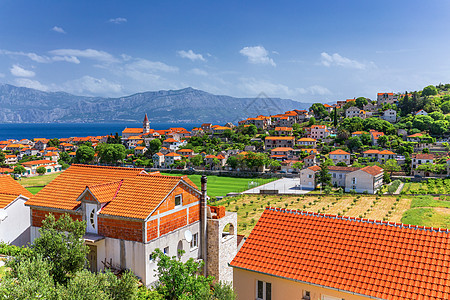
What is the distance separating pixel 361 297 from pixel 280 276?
2.64 metres

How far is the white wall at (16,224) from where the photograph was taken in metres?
19.6

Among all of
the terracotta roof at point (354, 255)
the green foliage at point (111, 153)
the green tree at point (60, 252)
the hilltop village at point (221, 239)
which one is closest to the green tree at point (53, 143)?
the green foliage at point (111, 153)

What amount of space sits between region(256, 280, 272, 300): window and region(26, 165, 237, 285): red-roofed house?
4.83m

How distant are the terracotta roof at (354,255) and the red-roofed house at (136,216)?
15.0ft

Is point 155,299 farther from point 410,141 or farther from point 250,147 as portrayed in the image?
point 410,141

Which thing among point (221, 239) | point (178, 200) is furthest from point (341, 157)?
point (178, 200)

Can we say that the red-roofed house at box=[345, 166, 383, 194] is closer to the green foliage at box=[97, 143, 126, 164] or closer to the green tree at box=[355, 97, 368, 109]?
the green foliage at box=[97, 143, 126, 164]

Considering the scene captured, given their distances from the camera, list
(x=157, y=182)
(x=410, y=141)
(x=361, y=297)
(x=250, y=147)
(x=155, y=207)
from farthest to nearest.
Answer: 1. (x=250, y=147)
2. (x=410, y=141)
3. (x=157, y=182)
4. (x=155, y=207)
5. (x=361, y=297)

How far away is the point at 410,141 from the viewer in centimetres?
10762

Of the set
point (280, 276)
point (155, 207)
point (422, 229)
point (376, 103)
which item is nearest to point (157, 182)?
point (155, 207)

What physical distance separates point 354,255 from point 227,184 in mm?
72397

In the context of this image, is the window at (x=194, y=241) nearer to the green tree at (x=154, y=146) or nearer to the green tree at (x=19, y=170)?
the green tree at (x=19, y=170)

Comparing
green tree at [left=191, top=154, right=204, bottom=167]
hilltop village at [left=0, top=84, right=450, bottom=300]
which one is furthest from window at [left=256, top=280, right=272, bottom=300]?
green tree at [left=191, top=154, right=204, bottom=167]

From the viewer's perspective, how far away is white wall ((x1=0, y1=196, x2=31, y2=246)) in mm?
19594
